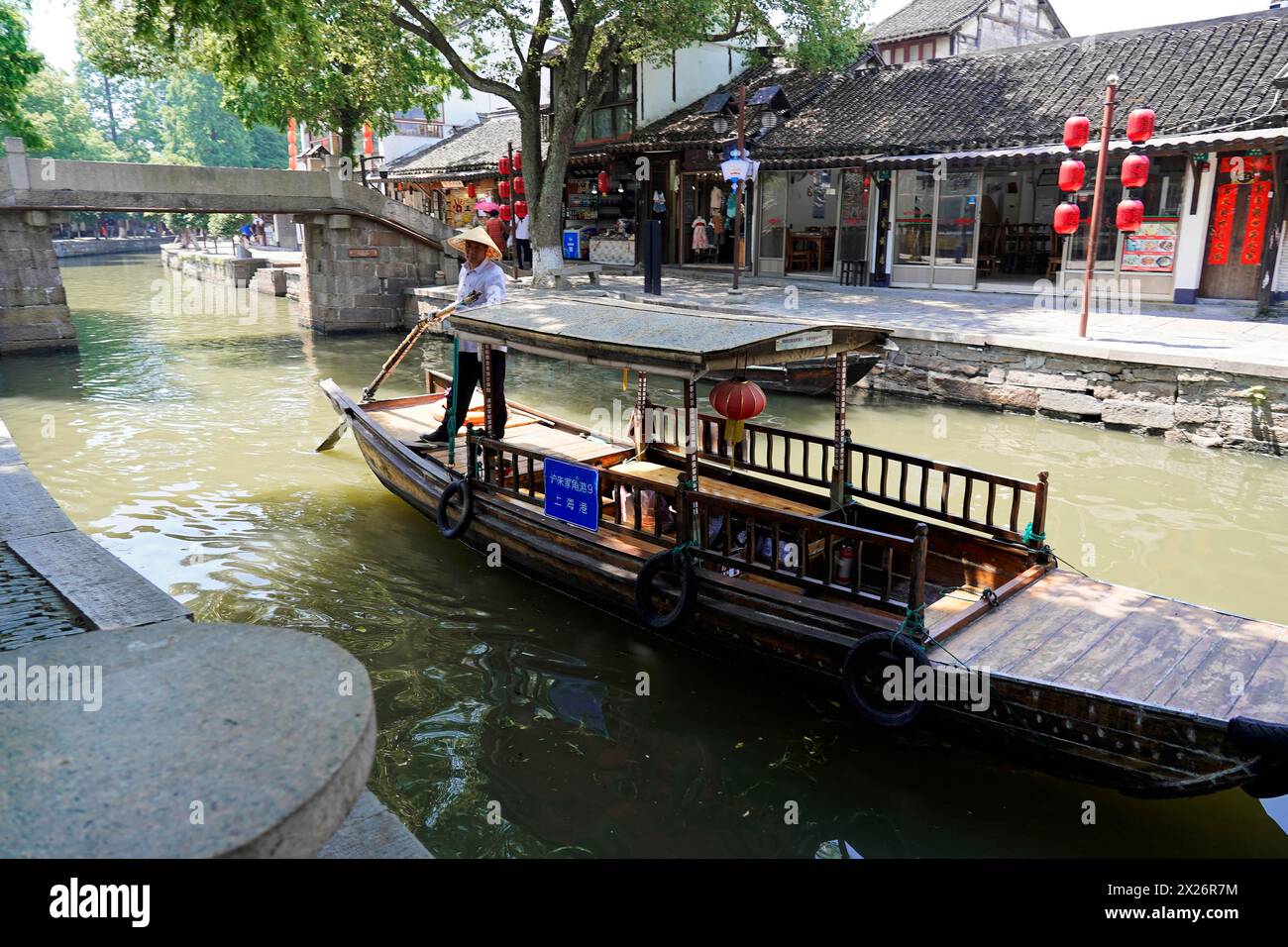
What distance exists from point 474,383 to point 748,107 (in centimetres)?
1329

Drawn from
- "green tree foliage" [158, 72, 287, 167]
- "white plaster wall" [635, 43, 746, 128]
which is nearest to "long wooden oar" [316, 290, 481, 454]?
"white plaster wall" [635, 43, 746, 128]

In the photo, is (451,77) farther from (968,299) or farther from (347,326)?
(968,299)

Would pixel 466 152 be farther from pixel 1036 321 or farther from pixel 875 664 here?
pixel 875 664

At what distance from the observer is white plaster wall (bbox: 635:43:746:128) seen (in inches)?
799

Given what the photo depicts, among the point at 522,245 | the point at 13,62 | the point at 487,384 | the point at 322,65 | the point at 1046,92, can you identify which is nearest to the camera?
the point at 487,384

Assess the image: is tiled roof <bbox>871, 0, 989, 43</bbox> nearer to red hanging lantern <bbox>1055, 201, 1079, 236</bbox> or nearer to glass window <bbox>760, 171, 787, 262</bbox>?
glass window <bbox>760, 171, 787, 262</bbox>

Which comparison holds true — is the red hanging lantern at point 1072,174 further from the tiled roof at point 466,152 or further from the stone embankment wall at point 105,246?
the stone embankment wall at point 105,246

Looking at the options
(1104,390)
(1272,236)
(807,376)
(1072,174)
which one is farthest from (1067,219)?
(807,376)

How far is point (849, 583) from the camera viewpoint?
5.45 meters

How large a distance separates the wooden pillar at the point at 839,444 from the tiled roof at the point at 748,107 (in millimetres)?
13444

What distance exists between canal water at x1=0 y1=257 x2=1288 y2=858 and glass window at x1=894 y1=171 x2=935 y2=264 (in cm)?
565

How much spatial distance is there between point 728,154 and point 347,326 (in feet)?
29.3

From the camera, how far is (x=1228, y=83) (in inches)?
523
